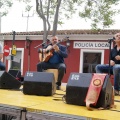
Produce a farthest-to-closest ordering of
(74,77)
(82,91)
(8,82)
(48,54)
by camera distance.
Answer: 1. (48,54)
2. (8,82)
3. (74,77)
4. (82,91)

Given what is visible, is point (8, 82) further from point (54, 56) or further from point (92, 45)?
point (92, 45)

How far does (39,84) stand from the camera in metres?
3.06

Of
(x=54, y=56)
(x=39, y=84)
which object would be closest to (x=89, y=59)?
(x=54, y=56)

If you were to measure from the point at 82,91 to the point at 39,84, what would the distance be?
31.1 inches

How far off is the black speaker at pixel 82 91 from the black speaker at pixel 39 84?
59cm

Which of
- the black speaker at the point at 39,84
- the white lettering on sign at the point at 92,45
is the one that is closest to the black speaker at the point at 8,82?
the black speaker at the point at 39,84

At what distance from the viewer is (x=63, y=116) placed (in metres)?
1.95

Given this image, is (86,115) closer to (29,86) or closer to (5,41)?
(29,86)

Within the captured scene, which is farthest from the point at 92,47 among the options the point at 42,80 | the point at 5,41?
the point at 42,80

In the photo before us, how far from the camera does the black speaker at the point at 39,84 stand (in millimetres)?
3055

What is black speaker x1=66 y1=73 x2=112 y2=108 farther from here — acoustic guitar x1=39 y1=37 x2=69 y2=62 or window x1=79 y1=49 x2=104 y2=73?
window x1=79 y1=49 x2=104 y2=73

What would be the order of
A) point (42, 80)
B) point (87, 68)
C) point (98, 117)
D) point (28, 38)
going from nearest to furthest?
point (98, 117) < point (42, 80) < point (87, 68) < point (28, 38)

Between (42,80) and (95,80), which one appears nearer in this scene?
(95,80)

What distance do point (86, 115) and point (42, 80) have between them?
1.24 meters
